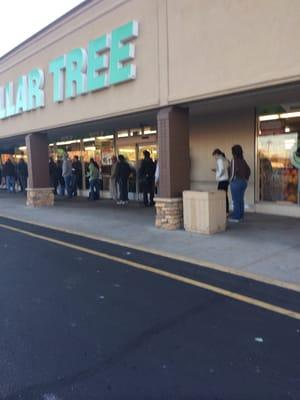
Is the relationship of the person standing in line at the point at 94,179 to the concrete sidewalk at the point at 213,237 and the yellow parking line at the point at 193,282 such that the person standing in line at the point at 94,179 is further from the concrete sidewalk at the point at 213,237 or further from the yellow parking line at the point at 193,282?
the yellow parking line at the point at 193,282

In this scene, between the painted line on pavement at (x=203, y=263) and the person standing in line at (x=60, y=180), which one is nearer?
the painted line on pavement at (x=203, y=263)

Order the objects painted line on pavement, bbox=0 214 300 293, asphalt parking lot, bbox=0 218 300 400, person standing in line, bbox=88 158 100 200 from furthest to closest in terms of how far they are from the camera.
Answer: person standing in line, bbox=88 158 100 200
painted line on pavement, bbox=0 214 300 293
asphalt parking lot, bbox=0 218 300 400

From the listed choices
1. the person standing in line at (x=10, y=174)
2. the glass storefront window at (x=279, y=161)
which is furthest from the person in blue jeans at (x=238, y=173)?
the person standing in line at (x=10, y=174)

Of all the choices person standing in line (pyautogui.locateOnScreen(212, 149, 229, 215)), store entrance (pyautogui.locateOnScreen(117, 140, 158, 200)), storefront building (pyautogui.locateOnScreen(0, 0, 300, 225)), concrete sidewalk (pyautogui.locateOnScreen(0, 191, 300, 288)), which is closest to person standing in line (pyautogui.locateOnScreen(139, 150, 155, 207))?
concrete sidewalk (pyautogui.locateOnScreen(0, 191, 300, 288))

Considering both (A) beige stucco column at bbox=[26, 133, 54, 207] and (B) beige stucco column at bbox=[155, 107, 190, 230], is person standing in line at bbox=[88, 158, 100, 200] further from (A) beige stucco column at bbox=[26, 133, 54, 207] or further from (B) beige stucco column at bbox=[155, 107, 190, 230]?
(B) beige stucco column at bbox=[155, 107, 190, 230]

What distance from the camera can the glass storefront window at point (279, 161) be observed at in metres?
10.6

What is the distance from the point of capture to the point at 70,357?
11.9 ft

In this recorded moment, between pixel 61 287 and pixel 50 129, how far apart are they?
939 centimetres

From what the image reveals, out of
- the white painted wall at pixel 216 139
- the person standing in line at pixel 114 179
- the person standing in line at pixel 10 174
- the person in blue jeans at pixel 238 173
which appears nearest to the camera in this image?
the person in blue jeans at pixel 238 173

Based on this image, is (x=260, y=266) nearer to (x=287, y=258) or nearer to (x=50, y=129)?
(x=287, y=258)

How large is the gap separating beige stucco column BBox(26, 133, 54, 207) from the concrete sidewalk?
1.66 m

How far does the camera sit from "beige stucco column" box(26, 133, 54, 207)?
14922 millimetres

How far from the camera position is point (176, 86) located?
8922mm

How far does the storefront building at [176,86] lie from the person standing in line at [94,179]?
1.66 m
